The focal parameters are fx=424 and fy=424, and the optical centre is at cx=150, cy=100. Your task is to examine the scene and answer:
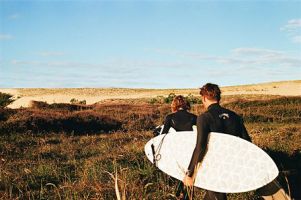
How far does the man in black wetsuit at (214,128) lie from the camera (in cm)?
569

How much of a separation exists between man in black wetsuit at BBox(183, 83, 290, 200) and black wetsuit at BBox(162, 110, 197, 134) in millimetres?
2033

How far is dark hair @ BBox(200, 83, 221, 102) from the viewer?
5912 millimetres

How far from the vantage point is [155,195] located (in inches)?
275

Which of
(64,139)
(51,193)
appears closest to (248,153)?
(51,193)

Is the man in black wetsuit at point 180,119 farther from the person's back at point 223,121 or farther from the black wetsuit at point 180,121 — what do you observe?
the person's back at point 223,121

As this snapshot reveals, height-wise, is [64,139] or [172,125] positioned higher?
[172,125]

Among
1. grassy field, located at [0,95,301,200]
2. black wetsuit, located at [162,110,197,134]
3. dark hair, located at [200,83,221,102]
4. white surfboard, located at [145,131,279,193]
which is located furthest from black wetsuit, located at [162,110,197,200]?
dark hair, located at [200,83,221,102]

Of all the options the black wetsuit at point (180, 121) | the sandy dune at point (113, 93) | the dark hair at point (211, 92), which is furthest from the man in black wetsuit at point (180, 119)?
the sandy dune at point (113, 93)

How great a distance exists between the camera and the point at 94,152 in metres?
13.0

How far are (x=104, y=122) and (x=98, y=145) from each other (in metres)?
5.83

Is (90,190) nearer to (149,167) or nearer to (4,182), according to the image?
(149,167)

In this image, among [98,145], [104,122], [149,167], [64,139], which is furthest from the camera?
[104,122]

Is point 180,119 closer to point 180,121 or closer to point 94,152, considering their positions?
point 180,121

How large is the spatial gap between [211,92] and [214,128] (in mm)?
504
